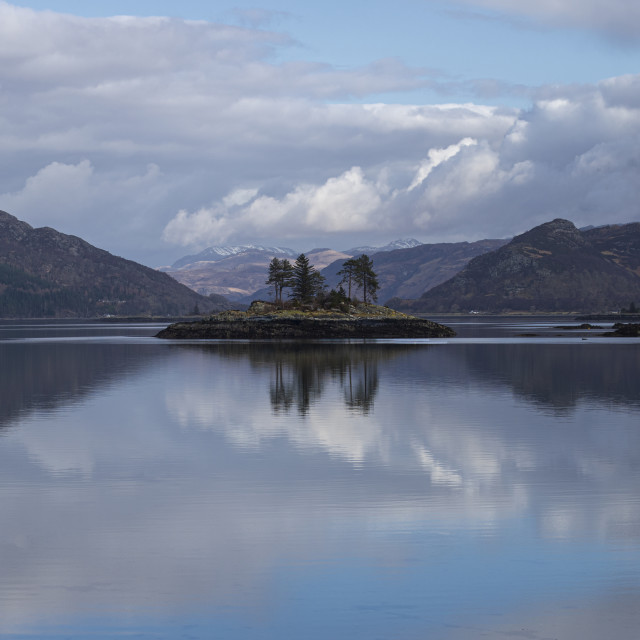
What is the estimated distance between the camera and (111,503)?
22.5m

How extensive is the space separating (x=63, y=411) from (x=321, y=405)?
13.8 metres

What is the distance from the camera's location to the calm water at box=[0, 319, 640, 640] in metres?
14.3

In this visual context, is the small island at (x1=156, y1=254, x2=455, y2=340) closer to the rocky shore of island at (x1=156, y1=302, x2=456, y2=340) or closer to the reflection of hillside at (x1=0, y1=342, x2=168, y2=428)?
the rocky shore of island at (x1=156, y1=302, x2=456, y2=340)

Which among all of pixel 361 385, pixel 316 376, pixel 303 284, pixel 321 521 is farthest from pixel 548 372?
pixel 303 284

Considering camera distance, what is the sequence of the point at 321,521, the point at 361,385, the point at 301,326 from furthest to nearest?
1. the point at 301,326
2. the point at 361,385
3. the point at 321,521

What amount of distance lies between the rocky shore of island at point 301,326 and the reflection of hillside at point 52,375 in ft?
188

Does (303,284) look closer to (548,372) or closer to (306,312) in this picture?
(306,312)

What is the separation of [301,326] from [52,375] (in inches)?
3904

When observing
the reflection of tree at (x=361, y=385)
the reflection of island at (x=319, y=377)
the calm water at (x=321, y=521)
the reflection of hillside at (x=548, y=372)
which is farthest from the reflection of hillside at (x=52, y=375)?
the reflection of hillside at (x=548, y=372)

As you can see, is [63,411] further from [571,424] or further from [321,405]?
[571,424]

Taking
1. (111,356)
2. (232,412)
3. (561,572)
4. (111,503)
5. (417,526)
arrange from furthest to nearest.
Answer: (111,356)
(232,412)
(111,503)
(417,526)
(561,572)

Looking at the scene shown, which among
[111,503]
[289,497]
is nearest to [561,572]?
[289,497]

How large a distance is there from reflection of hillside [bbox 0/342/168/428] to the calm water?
2.15 m

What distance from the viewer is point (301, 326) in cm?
16812
